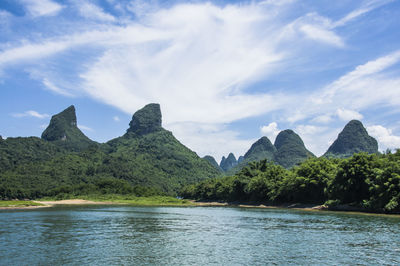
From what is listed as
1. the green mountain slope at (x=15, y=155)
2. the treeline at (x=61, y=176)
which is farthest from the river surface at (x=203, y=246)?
the green mountain slope at (x=15, y=155)

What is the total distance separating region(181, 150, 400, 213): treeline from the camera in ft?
174

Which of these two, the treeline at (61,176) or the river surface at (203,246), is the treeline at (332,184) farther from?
the treeline at (61,176)

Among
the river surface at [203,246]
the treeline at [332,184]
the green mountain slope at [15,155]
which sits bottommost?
the river surface at [203,246]

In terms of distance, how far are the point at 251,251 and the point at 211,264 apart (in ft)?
16.4

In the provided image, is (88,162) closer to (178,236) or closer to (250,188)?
(250,188)

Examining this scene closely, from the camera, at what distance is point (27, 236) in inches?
1176

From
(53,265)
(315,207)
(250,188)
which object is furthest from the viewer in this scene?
(250,188)

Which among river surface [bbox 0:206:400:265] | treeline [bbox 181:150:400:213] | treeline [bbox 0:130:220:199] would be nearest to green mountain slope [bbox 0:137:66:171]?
treeline [bbox 0:130:220:199]

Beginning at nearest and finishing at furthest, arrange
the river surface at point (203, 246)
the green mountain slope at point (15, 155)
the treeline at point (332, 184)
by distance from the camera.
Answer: the river surface at point (203, 246) → the treeline at point (332, 184) → the green mountain slope at point (15, 155)

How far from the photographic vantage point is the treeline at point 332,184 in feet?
174

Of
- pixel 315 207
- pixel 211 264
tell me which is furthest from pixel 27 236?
pixel 315 207

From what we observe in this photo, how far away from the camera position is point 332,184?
6712 centimetres

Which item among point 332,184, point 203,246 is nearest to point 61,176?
point 332,184

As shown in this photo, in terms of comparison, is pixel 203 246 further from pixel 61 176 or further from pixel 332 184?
pixel 61 176
